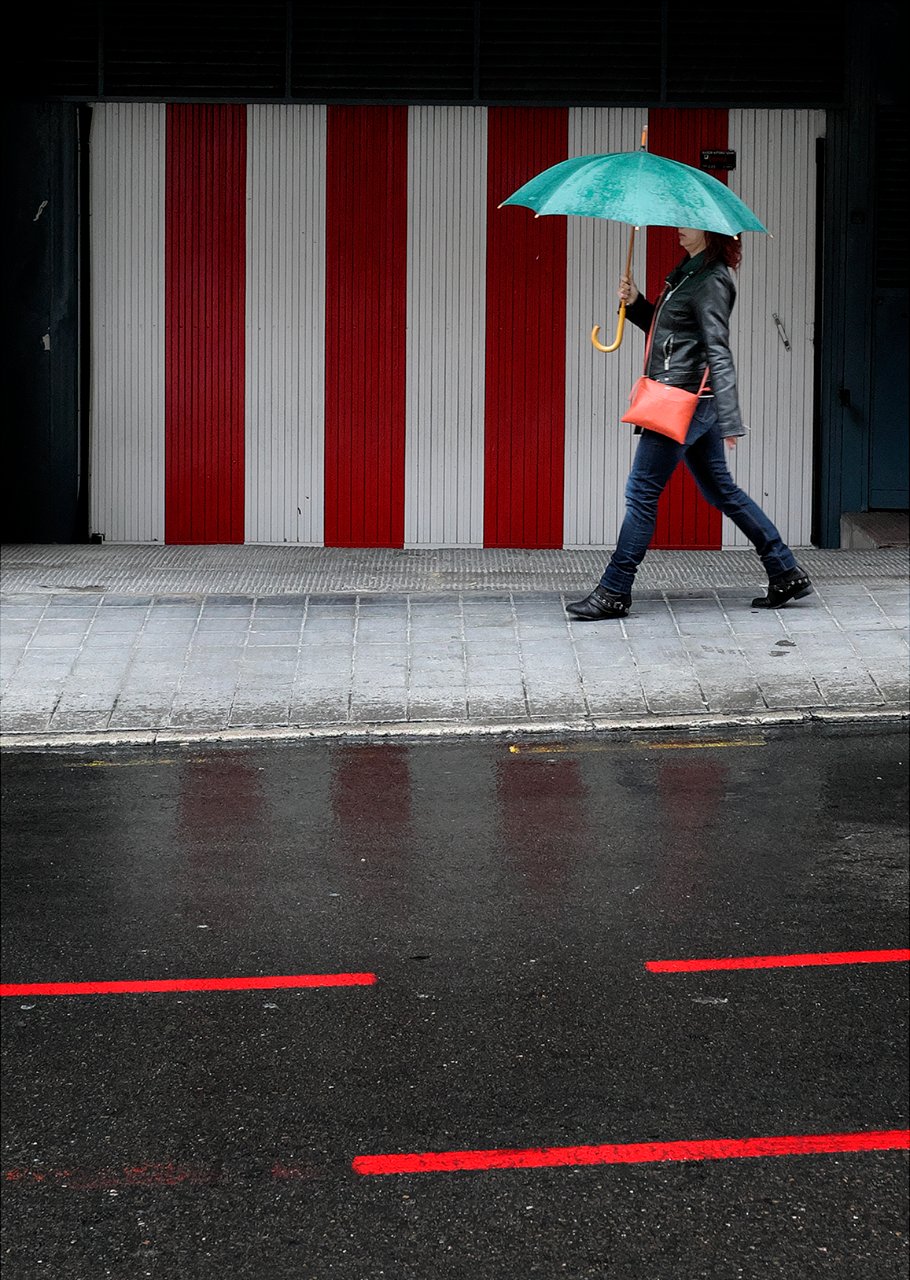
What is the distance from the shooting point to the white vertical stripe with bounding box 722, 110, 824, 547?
39.9 ft

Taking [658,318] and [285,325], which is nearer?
[658,318]

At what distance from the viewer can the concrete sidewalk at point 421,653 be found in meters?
8.30

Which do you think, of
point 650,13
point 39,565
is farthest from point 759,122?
point 39,565

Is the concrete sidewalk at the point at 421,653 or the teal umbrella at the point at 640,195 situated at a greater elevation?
the teal umbrella at the point at 640,195

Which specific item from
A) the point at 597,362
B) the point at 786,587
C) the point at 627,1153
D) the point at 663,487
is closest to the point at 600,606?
the point at 663,487

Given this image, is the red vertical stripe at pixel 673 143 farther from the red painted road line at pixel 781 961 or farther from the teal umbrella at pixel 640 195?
the red painted road line at pixel 781 961

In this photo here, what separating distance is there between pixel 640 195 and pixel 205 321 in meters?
4.42

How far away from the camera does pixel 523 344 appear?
1223 cm

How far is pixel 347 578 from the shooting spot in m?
10.8

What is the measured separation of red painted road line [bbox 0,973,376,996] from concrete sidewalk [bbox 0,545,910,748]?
293 centimetres

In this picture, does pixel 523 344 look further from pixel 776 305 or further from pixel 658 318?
pixel 658 318

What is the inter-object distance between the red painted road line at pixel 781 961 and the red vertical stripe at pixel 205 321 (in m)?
7.73

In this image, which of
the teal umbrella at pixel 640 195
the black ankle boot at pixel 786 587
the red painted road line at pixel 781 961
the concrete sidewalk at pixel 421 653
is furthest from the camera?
the black ankle boot at pixel 786 587

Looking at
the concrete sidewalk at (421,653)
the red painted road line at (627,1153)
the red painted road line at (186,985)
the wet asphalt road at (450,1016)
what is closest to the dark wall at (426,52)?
the concrete sidewalk at (421,653)
